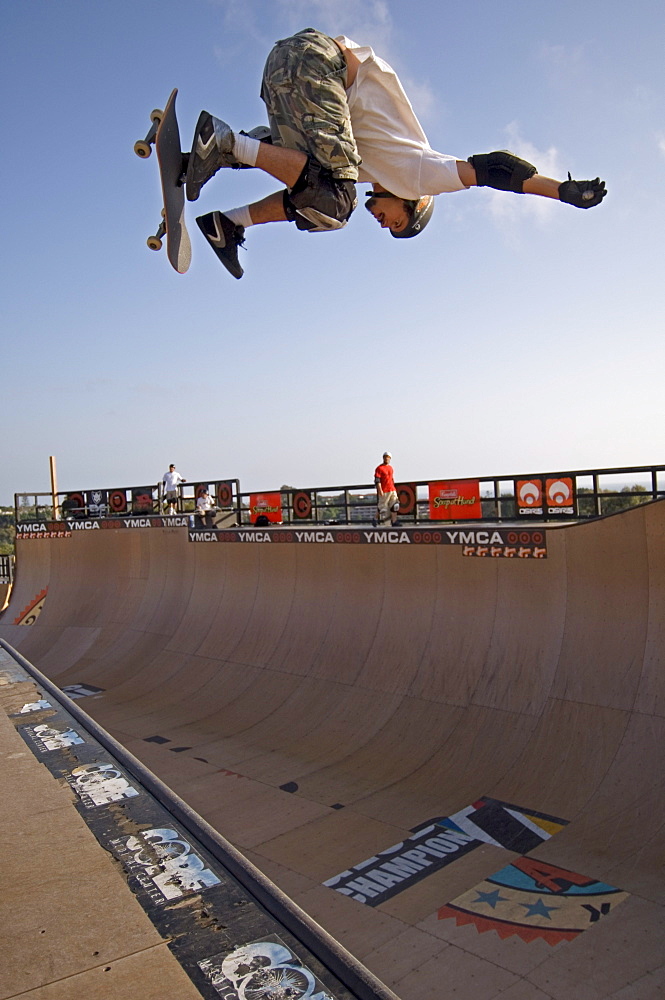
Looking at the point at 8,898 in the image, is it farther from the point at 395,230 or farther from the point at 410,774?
the point at 410,774

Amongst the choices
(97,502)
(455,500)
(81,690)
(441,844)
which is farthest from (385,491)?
(97,502)

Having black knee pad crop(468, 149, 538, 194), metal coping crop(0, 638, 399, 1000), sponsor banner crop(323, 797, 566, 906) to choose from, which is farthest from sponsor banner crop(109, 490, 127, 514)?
metal coping crop(0, 638, 399, 1000)

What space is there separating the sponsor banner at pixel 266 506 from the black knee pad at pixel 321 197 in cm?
1098

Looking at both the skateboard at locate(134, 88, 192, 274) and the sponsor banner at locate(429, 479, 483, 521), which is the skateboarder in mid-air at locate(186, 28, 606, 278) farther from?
the sponsor banner at locate(429, 479, 483, 521)

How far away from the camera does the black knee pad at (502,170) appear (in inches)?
175

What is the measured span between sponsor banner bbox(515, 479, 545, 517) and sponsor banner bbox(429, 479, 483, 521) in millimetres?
677

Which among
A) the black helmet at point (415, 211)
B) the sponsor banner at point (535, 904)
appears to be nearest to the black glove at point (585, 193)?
the black helmet at point (415, 211)

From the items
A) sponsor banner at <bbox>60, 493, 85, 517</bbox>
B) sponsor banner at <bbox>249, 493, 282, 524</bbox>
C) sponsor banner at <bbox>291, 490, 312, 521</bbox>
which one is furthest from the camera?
sponsor banner at <bbox>60, 493, 85, 517</bbox>

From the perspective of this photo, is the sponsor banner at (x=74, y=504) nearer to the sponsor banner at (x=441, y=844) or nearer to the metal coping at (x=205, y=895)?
the sponsor banner at (x=441, y=844)

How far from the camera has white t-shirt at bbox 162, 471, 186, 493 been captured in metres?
18.8

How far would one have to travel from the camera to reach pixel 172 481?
1883 centimetres

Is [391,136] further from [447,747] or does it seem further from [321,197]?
[447,747]

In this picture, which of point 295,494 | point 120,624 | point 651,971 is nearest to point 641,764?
point 651,971

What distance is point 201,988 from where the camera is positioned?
5.16ft
